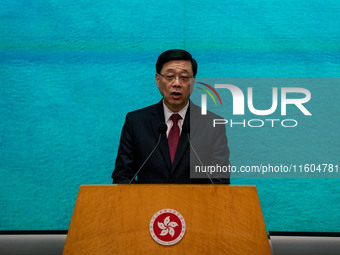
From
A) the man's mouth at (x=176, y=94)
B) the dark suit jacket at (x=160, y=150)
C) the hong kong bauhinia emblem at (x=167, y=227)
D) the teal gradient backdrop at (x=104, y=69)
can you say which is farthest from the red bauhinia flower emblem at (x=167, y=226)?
the teal gradient backdrop at (x=104, y=69)

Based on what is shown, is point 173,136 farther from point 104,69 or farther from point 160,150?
point 104,69

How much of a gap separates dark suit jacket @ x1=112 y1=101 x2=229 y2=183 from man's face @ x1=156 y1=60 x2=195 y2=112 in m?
0.07

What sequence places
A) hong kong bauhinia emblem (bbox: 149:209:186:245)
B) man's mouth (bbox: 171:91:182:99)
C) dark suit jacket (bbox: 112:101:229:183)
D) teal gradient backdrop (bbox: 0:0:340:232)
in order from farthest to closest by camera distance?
teal gradient backdrop (bbox: 0:0:340:232) < man's mouth (bbox: 171:91:182:99) < dark suit jacket (bbox: 112:101:229:183) < hong kong bauhinia emblem (bbox: 149:209:186:245)

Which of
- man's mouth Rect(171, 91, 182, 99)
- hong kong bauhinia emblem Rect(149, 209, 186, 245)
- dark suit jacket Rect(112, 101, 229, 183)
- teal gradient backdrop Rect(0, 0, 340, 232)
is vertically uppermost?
teal gradient backdrop Rect(0, 0, 340, 232)

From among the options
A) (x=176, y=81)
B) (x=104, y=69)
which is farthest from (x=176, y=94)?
(x=104, y=69)

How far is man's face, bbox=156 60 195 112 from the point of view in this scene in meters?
1.35

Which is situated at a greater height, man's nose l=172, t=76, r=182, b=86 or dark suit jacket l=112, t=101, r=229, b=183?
man's nose l=172, t=76, r=182, b=86

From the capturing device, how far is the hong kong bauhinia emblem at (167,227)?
78 cm

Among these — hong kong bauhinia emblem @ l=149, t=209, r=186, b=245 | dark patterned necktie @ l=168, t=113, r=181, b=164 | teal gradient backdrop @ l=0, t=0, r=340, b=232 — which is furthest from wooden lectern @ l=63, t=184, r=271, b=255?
teal gradient backdrop @ l=0, t=0, r=340, b=232

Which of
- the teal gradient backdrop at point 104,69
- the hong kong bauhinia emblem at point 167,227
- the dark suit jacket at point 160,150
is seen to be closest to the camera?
the hong kong bauhinia emblem at point 167,227

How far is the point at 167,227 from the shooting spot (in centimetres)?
79

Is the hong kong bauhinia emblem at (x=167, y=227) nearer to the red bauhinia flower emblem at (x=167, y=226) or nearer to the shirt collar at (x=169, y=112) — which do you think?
the red bauhinia flower emblem at (x=167, y=226)

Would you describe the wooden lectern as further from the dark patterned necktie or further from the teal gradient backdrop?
the teal gradient backdrop

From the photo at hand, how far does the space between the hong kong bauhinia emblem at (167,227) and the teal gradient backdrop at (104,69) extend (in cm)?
131
